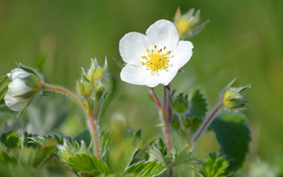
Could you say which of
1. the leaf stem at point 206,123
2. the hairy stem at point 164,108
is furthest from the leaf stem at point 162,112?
the leaf stem at point 206,123

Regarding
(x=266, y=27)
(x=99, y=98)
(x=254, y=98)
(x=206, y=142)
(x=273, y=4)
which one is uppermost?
(x=273, y=4)

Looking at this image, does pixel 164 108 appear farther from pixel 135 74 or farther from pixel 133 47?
pixel 133 47

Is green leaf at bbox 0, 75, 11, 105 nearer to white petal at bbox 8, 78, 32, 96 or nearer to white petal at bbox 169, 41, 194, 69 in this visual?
white petal at bbox 8, 78, 32, 96

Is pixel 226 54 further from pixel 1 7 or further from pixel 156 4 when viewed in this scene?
pixel 1 7

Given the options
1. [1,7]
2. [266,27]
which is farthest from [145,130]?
[1,7]

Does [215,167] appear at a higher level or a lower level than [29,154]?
lower

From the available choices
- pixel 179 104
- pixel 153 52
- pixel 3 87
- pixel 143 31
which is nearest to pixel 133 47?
pixel 153 52

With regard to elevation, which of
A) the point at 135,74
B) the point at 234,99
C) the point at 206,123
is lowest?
the point at 206,123
